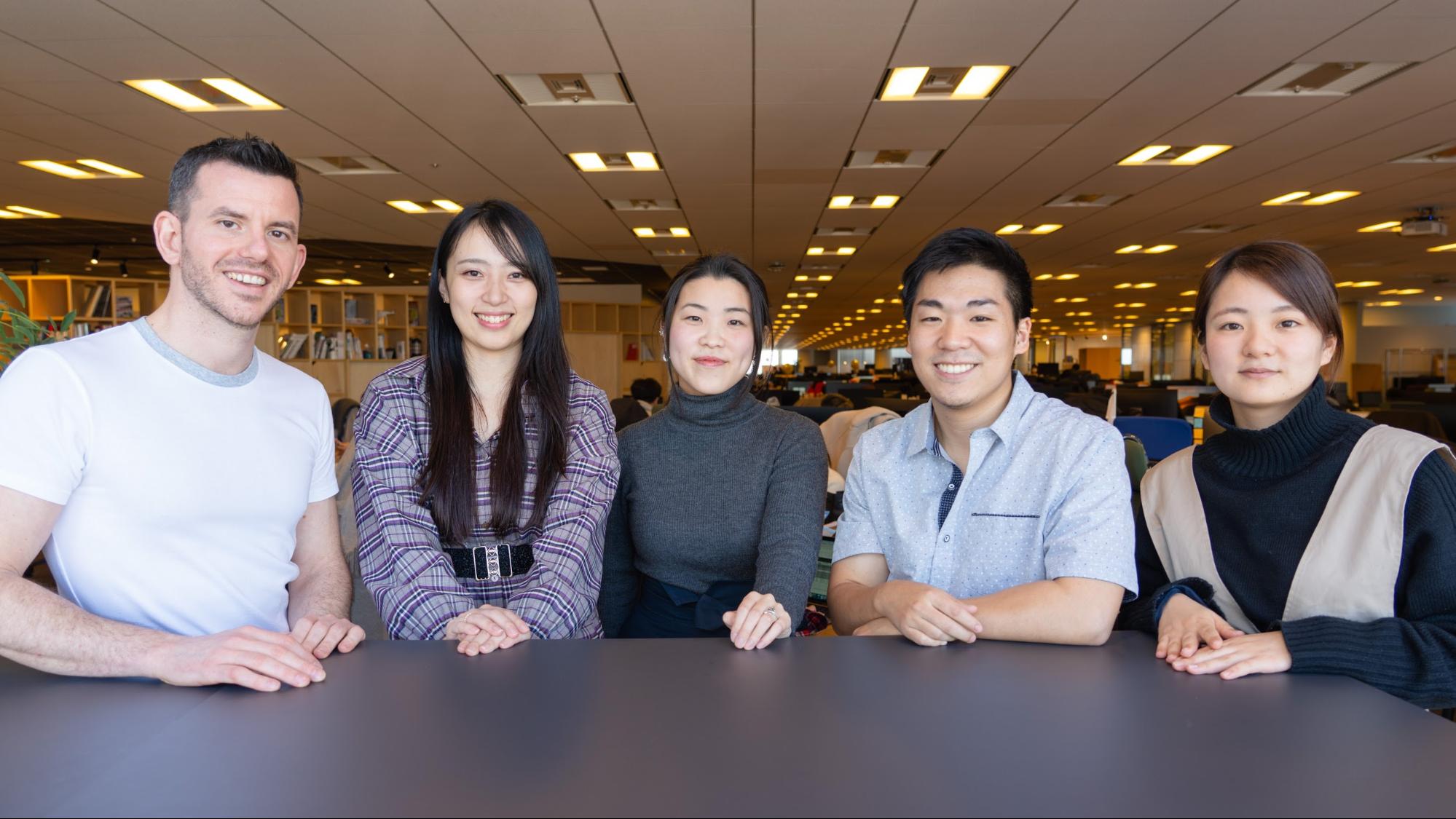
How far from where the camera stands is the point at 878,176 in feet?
23.0

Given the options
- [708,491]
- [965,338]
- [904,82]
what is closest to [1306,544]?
[965,338]

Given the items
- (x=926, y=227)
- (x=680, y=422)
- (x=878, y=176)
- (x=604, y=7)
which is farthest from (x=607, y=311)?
(x=680, y=422)

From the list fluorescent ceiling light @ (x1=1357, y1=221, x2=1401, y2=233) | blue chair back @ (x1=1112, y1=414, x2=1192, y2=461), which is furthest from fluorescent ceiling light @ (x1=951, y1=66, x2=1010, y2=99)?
fluorescent ceiling light @ (x1=1357, y1=221, x2=1401, y2=233)

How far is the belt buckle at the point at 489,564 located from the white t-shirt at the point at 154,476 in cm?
33

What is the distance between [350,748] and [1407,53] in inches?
223

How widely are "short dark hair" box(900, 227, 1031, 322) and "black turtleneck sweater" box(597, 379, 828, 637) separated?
0.41 meters

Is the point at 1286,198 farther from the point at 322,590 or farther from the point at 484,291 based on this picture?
the point at 322,590

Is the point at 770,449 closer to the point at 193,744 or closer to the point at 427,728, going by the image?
the point at 427,728

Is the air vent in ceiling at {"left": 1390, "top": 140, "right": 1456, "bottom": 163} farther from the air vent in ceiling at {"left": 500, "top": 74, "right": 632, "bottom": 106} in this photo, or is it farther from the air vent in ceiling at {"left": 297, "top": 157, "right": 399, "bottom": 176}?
the air vent in ceiling at {"left": 297, "top": 157, "right": 399, "bottom": 176}

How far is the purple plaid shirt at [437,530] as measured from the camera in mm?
1452

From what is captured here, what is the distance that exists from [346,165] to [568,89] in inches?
110

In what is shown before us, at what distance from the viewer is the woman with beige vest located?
3.85 ft

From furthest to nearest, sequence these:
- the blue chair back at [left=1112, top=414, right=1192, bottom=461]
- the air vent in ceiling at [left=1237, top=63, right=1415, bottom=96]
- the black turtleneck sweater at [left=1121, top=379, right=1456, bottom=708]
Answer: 1. the blue chair back at [left=1112, top=414, right=1192, bottom=461]
2. the air vent in ceiling at [left=1237, top=63, right=1415, bottom=96]
3. the black turtleneck sweater at [left=1121, top=379, right=1456, bottom=708]

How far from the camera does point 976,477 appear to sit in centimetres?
153
